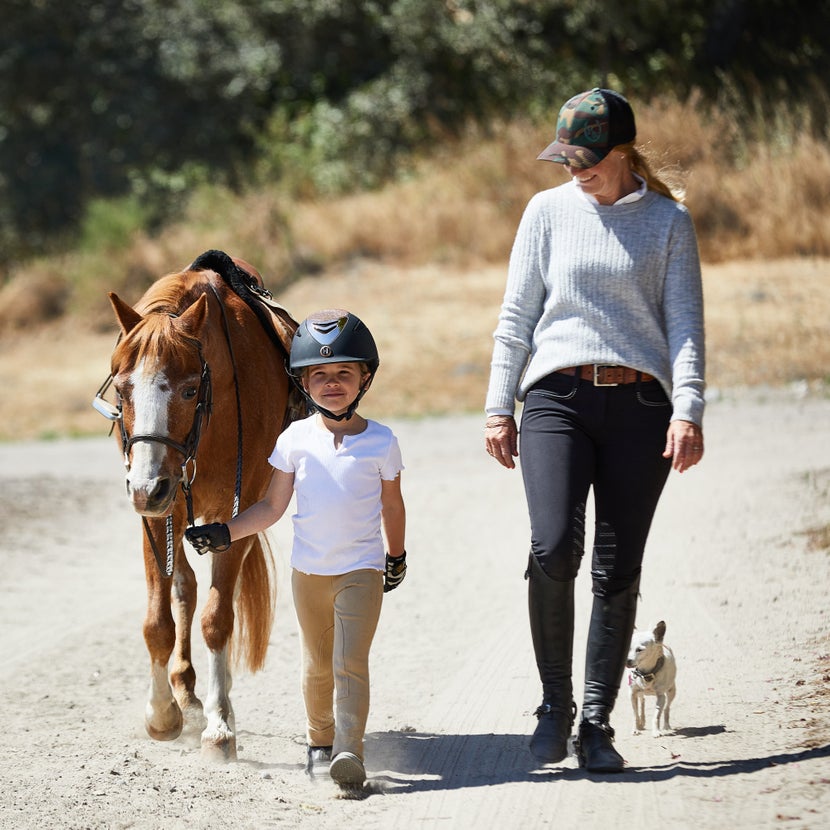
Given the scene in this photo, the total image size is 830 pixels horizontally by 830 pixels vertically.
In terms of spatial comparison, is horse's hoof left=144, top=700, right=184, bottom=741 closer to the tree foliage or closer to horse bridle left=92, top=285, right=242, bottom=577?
horse bridle left=92, top=285, right=242, bottom=577

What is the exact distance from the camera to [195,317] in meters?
4.63

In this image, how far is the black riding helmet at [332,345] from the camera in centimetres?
401

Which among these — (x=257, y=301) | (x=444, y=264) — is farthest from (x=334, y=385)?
(x=444, y=264)

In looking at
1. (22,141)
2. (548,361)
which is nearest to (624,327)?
(548,361)

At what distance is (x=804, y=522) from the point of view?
798cm

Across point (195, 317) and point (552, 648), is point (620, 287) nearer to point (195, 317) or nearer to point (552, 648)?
point (552, 648)

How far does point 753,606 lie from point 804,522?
183 centimetres

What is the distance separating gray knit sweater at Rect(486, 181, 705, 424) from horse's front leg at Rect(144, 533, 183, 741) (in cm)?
167

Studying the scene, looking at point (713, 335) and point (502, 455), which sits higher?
point (502, 455)

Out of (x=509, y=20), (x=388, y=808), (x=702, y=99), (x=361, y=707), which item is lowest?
(x=388, y=808)

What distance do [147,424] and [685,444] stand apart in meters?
1.74

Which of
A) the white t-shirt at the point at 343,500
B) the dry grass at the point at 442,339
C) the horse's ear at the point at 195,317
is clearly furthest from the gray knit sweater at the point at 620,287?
the dry grass at the point at 442,339

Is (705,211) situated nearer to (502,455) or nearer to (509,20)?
(509,20)

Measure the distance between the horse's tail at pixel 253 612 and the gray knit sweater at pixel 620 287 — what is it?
1.81 metres
